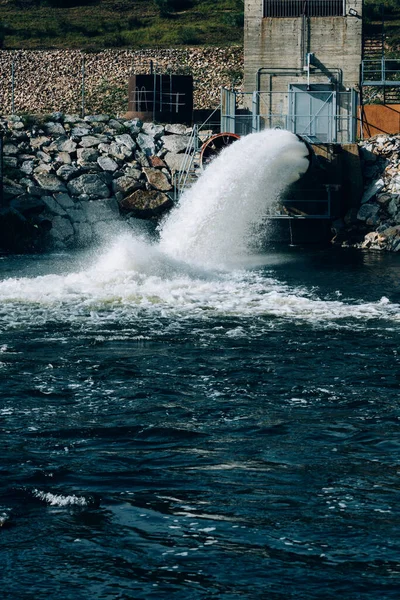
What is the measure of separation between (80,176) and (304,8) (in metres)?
12.6

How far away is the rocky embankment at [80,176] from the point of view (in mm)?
40281

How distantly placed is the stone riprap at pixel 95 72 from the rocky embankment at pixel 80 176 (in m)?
22.4

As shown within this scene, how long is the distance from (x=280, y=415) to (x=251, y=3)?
111 ft

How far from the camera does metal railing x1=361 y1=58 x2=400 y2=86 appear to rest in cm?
4606

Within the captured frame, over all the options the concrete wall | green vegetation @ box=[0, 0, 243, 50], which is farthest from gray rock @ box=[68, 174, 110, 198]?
green vegetation @ box=[0, 0, 243, 50]

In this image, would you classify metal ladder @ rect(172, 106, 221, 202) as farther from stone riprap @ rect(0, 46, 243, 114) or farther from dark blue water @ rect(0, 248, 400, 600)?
stone riprap @ rect(0, 46, 243, 114)

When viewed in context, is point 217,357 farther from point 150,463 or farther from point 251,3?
point 251,3

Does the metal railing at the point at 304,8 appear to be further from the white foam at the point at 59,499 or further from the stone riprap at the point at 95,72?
the white foam at the point at 59,499

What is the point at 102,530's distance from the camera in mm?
12086

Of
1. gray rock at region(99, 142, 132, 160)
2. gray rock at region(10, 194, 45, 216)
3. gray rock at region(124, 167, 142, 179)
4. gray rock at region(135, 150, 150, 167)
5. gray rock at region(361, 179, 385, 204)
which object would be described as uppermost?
gray rock at region(99, 142, 132, 160)

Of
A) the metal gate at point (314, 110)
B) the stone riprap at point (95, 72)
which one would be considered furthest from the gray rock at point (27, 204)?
the stone riprap at point (95, 72)

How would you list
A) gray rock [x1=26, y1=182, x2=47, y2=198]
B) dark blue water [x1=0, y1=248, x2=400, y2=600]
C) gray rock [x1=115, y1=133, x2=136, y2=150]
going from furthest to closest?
gray rock [x1=115, y1=133, x2=136, y2=150] → gray rock [x1=26, y1=182, x2=47, y2=198] → dark blue water [x1=0, y1=248, x2=400, y2=600]

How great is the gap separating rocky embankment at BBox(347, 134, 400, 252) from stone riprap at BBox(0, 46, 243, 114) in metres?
25.6

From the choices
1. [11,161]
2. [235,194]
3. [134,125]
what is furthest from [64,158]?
[235,194]
